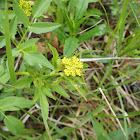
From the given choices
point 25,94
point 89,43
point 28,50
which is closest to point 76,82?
point 28,50

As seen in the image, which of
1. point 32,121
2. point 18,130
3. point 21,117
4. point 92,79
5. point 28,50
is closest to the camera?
point 28,50

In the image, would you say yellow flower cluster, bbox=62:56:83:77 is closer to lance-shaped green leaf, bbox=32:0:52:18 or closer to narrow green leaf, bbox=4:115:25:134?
lance-shaped green leaf, bbox=32:0:52:18

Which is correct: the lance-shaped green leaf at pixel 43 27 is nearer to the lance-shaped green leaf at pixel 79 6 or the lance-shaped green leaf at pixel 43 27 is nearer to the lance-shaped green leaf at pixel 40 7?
the lance-shaped green leaf at pixel 40 7

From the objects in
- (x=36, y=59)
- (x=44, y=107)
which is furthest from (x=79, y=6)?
(x=44, y=107)

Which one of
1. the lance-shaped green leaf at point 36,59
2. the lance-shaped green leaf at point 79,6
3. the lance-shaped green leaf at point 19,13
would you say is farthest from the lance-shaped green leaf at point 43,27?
the lance-shaped green leaf at point 79,6

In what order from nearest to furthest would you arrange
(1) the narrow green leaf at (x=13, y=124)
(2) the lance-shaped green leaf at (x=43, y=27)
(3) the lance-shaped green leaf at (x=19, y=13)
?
(3) the lance-shaped green leaf at (x=19, y=13) → (2) the lance-shaped green leaf at (x=43, y=27) → (1) the narrow green leaf at (x=13, y=124)

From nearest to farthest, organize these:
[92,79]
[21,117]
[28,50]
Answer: [28,50], [21,117], [92,79]

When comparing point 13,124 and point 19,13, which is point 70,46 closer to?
A: point 19,13

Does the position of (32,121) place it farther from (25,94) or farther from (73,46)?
(73,46)
